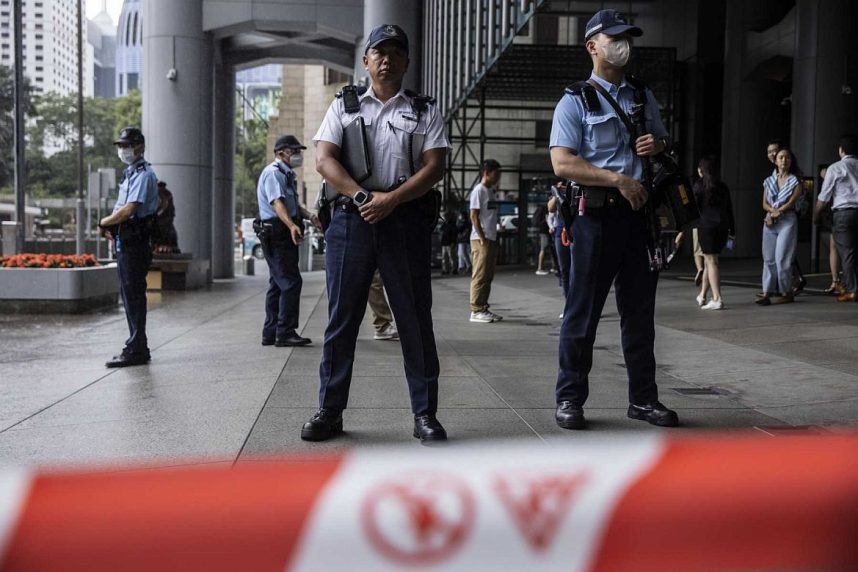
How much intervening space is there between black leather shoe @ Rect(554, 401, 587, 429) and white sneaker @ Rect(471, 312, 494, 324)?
20.5 feet

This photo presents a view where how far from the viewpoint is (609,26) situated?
183 inches

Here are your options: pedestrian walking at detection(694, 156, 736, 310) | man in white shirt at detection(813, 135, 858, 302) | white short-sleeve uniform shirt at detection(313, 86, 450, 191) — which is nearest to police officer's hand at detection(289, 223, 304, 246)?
white short-sleeve uniform shirt at detection(313, 86, 450, 191)

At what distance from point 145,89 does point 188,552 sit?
68.3 ft

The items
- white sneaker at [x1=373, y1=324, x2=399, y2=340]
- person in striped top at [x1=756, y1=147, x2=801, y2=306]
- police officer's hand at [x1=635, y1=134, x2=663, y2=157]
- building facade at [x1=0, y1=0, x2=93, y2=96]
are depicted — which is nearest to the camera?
police officer's hand at [x1=635, y1=134, x2=663, y2=157]

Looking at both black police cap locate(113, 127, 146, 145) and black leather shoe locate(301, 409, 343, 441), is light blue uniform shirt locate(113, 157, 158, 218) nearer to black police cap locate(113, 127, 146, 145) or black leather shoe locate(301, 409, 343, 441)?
black police cap locate(113, 127, 146, 145)

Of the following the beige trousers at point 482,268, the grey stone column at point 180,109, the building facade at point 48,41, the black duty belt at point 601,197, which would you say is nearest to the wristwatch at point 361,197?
the black duty belt at point 601,197

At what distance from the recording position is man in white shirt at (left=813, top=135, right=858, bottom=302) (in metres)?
10.7

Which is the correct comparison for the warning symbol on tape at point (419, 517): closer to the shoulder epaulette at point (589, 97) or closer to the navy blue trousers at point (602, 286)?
the navy blue trousers at point (602, 286)

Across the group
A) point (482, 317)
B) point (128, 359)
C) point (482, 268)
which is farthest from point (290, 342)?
point (482, 317)

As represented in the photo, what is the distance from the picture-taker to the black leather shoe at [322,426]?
14.3ft

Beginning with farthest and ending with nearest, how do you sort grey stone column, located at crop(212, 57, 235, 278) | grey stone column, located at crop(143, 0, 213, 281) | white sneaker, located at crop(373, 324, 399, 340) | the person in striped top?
grey stone column, located at crop(212, 57, 235, 278) < grey stone column, located at crop(143, 0, 213, 281) < the person in striped top < white sneaker, located at crop(373, 324, 399, 340)

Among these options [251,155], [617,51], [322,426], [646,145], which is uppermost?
[251,155]

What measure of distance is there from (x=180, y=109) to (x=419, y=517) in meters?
20.4

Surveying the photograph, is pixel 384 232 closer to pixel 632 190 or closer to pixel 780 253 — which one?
pixel 632 190
